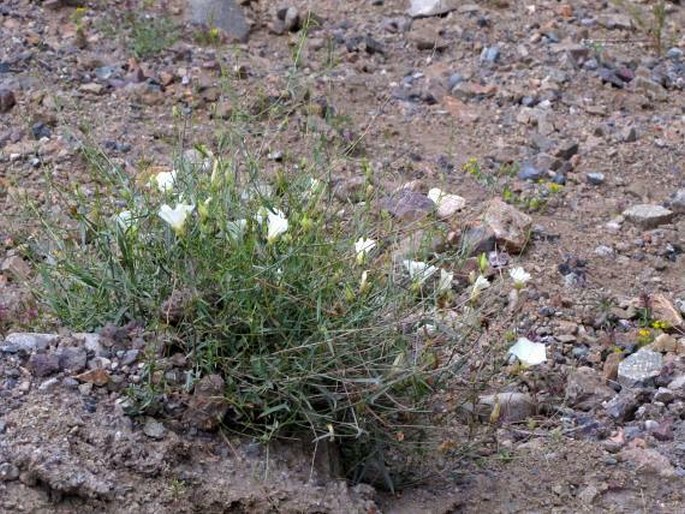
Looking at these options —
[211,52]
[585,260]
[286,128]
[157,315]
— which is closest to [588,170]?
[585,260]

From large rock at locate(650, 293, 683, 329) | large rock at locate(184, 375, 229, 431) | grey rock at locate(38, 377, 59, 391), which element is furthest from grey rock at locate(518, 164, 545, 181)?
grey rock at locate(38, 377, 59, 391)

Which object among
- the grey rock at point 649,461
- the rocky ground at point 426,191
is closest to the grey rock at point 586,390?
the rocky ground at point 426,191

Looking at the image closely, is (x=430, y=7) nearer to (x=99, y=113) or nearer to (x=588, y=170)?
(x=588, y=170)

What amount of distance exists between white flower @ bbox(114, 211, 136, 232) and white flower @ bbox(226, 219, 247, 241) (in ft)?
0.94

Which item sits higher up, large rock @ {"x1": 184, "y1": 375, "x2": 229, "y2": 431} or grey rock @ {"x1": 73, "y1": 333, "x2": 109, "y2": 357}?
grey rock @ {"x1": 73, "y1": 333, "x2": 109, "y2": 357}

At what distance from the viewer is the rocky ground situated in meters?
3.13

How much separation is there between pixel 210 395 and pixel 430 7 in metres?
4.00

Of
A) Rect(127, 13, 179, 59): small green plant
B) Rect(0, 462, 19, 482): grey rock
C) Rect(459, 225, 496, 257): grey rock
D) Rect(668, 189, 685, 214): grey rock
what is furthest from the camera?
Rect(127, 13, 179, 59): small green plant

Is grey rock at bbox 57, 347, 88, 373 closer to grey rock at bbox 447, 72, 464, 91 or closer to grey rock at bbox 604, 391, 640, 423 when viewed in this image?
grey rock at bbox 604, 391, 640, 423

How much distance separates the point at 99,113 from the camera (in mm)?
5375

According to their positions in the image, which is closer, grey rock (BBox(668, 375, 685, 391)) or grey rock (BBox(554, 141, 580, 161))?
grey rock (BBox(668, 375, 685, 391))

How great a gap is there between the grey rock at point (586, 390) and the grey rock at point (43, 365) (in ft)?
5.53

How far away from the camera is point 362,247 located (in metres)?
3.29

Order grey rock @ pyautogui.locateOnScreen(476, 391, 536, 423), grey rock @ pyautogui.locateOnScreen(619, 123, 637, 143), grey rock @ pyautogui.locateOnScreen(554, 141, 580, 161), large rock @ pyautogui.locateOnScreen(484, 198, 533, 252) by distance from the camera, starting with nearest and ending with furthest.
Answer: grey rock @ pyautogui.locateOnScreen(476, 391, 536, 423) < large rock @ pyautogui.locateOnScreen(484, 198, 533, 252) < grey rock @ pyautogui.locateOnScreen(554, 141, 580, 161) < grey rock @ pyautogui.locateOnScreen(619, 123, 637, 143)
